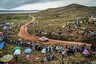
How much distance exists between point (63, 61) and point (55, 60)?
196 centimetres

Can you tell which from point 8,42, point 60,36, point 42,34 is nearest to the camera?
point 8,42

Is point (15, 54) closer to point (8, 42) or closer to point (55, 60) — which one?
point (55, 60)

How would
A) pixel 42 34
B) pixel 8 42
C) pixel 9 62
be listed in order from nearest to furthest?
pixel 9 62 → pixel 8 42 → pixel 42 34

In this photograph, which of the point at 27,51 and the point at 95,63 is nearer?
the point at 95,63

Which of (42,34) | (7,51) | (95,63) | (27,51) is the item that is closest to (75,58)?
(95,63)

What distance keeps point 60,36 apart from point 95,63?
1149 inches

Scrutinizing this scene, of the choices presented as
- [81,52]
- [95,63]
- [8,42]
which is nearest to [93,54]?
[81,52]

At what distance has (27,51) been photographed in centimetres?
4288

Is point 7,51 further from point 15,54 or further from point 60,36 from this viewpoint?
point 60,36

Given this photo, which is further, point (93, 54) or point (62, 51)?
point (62, 51)

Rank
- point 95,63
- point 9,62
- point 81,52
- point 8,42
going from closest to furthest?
point 95,63 < point 9,62 < point 81,52 < point 8,42

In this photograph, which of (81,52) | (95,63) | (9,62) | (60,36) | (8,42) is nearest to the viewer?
(95,63)

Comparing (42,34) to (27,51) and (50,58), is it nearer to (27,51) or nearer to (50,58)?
(27,51)

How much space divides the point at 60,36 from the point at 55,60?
22.8m
